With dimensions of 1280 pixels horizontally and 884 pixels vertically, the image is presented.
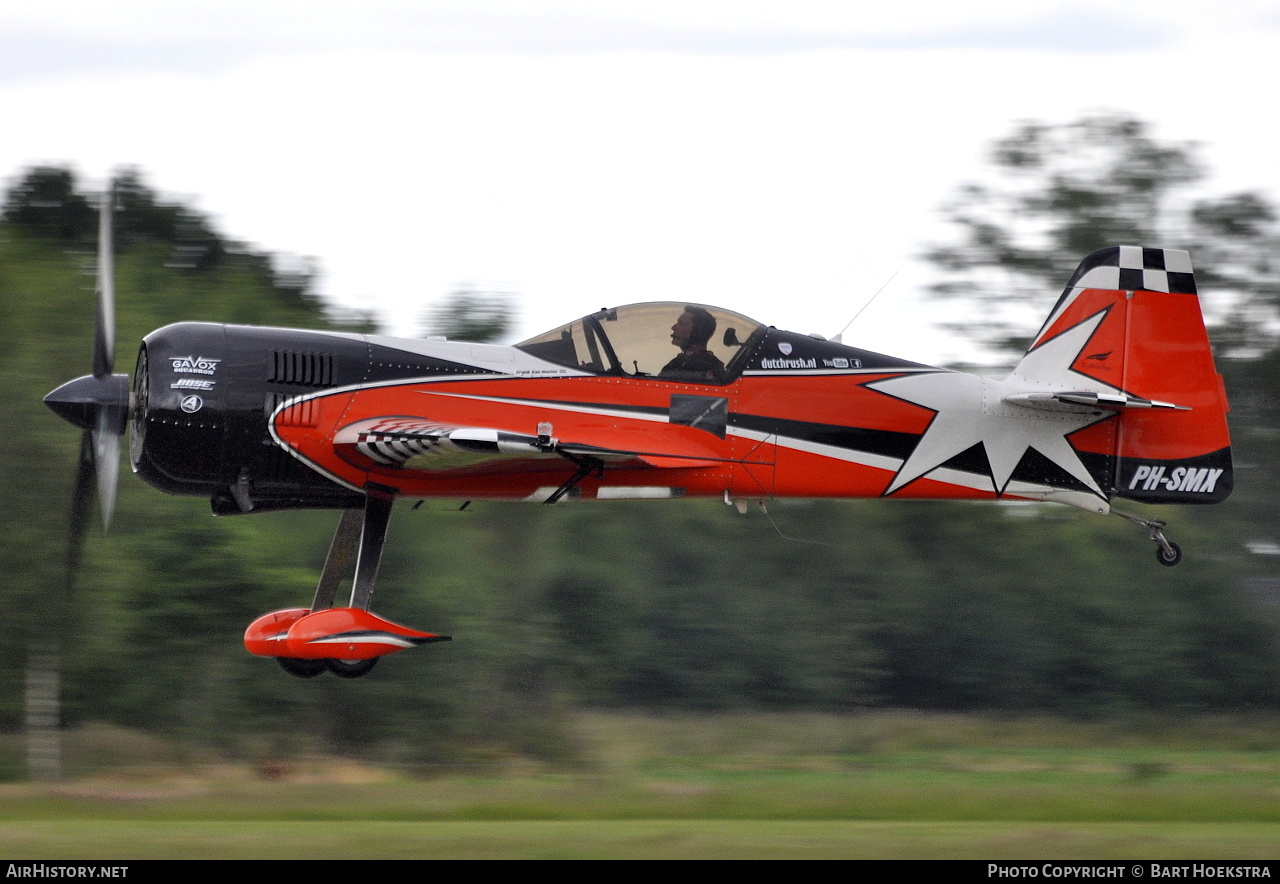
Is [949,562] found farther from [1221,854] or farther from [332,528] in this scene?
[1221,854]

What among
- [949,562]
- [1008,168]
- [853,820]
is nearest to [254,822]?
[853,820]

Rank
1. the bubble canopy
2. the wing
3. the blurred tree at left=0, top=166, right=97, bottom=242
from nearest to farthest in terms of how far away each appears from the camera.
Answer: the wing, the bubble canopy, the blurred tree at left=0, top=166, right=97, bottom=242

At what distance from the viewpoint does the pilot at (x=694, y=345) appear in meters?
10.1

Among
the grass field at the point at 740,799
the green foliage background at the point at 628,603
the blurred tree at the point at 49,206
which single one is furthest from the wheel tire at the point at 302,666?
the blurred tree at the point at 49,206

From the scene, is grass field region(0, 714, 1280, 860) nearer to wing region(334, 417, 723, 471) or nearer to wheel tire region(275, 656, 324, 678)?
wheel tire region(275, 656, 324, 678)

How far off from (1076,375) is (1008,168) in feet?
44.2

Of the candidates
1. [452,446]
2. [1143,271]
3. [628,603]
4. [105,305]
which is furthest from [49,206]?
[1143,271]

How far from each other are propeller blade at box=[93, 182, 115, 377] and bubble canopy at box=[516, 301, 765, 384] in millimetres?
2882

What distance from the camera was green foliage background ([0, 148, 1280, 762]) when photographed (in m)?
17.9

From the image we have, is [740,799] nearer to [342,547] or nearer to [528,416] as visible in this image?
[342,547]

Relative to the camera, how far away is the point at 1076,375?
11.0m

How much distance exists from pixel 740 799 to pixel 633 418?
5241mm

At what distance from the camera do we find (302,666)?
10.4 m

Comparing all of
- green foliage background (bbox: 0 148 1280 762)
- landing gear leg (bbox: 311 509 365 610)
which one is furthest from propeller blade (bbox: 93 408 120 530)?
green foliage background (bbox: 0 148 1280 762)
